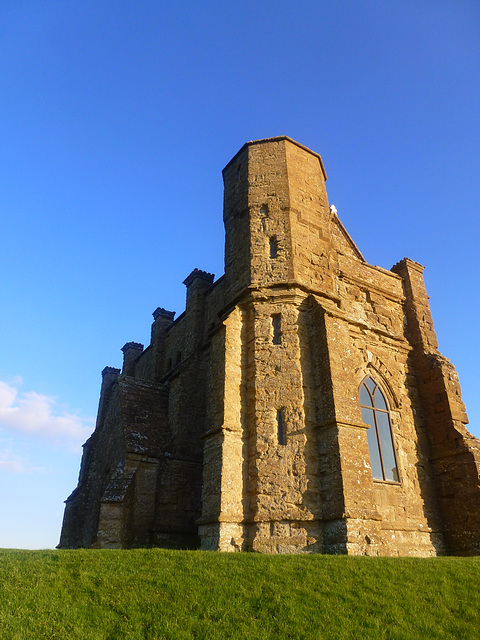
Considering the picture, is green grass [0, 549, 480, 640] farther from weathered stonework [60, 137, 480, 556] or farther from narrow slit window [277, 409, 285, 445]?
narrow slit window [277, 409, 285, 445]

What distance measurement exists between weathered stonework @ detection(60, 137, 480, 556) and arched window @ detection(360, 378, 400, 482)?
0.14 ft

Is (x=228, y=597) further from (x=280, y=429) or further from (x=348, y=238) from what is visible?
(x=348, y=238)

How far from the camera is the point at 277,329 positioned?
12.7 m

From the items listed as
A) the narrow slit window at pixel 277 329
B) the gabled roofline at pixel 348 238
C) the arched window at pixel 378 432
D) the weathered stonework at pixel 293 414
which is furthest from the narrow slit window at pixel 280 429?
the gabled roofline at pixel 348 238

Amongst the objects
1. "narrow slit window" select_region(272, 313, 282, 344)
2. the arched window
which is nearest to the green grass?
the arched window

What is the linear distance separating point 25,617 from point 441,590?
20.7 ft

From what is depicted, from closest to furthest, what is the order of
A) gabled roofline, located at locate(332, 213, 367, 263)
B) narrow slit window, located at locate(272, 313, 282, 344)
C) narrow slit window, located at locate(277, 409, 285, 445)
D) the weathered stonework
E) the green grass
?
the green grass < the weathered stonework < narrow slit window, located at locate(277, 409, 285, 445) < narrow slit window, located at locate(272, 313, 282, 344) < gabled roofline, located at locate(332, 213, 367, 263)

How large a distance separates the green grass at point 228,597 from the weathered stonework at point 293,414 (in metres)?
1.89

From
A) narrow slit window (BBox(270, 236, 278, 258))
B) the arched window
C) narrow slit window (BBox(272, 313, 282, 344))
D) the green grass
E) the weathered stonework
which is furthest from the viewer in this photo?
narrow slit window (BBox(270, 236, 278, 258))

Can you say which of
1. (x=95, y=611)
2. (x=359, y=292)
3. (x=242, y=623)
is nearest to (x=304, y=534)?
(x=242, y=623)

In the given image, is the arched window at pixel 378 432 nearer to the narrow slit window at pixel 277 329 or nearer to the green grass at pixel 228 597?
the narrow slit window at pixel 277 329

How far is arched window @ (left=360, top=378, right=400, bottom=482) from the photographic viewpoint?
1352 cm

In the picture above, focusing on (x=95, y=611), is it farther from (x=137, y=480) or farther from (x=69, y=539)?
(x=69, y=539)

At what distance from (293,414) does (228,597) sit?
508 centimetres
